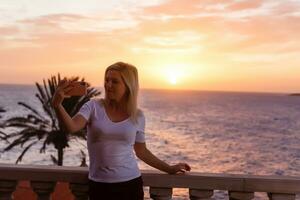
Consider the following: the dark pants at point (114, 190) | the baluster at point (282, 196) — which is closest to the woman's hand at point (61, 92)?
the dark pants at point (114, 190)

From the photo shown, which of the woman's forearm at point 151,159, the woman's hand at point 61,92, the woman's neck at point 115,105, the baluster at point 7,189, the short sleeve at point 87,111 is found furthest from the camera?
the baluster at point 7,189

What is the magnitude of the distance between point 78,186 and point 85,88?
952mm

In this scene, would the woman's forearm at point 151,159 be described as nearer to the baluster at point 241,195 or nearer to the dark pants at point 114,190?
the dark pants at point 114,190

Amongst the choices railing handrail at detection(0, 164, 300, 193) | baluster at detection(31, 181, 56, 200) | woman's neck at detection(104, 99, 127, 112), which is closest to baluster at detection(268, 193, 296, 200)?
railing handrail at detection(0, 164, 300, 193)

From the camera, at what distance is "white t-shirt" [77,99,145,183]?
3.68 metres

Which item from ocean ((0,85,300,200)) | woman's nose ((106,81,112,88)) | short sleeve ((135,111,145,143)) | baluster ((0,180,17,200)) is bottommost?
ocean ((0,85,300,200))

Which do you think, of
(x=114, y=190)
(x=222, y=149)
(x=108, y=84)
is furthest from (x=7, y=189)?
(x=222, y=149)

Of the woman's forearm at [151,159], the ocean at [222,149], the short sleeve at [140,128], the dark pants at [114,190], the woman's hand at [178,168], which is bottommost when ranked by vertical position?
the ocean at [222,149]

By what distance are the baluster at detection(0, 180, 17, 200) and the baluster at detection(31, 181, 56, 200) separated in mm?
189

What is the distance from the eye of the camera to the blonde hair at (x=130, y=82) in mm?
3658

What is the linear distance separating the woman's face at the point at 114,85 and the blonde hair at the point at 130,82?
3 cm

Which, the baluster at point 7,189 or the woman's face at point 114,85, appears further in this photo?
the baluster at point 7,189

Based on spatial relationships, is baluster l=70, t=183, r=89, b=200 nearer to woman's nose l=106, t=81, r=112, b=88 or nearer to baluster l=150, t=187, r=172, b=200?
baluster l=150, t=187, r=172, b=200

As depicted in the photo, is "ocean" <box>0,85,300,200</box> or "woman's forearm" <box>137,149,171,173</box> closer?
"woman's forearm" <box>137,149,171,173</box>
